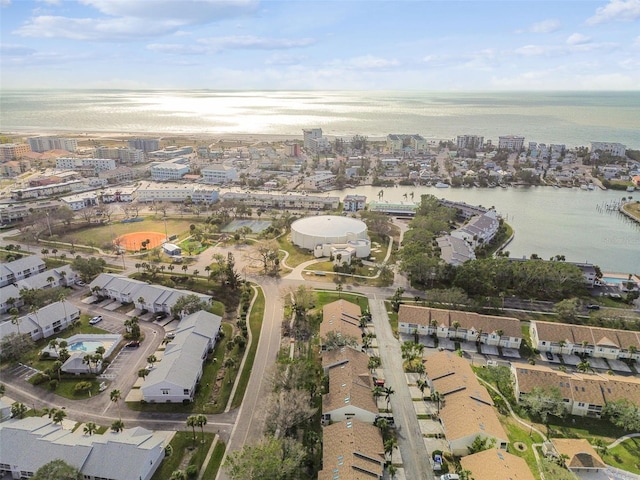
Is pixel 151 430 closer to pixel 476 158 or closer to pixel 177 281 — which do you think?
pixel 177 281

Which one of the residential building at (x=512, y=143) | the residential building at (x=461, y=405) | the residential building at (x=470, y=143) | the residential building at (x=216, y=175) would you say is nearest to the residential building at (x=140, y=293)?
the residential building at (x=461, y=405)

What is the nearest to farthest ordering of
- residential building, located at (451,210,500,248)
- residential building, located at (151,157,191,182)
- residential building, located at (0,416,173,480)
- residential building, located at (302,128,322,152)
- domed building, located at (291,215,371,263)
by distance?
residential building, located at (0,416,173,480), domed building, located at (291,215,371,263), residential building, located at (451,210,500,248), residential building, located at (151,157,191,182), residential building, located at (302,128,322,152)

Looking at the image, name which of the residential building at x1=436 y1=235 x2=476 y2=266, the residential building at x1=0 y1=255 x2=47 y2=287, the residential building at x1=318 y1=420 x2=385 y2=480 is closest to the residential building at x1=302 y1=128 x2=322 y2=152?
the residential building at x1=436 y1=235 x2=476 y2=266

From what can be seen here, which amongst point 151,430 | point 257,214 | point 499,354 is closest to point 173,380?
point 151,430

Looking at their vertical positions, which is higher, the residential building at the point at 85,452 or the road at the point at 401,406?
the residential building at the point at 85,452

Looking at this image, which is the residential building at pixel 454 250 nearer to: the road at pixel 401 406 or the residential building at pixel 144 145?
the road at pixel 401 406

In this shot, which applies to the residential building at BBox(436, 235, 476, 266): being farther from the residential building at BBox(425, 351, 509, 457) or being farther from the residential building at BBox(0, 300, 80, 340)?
the residential building at BBox(0, 300, 80, 340)

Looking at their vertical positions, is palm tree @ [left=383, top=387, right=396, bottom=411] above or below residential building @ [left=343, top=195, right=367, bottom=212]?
below
